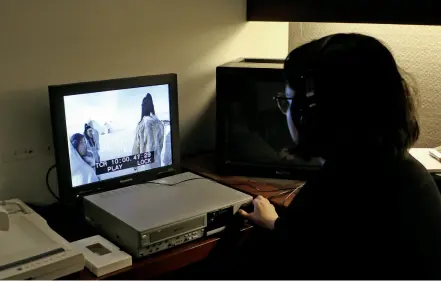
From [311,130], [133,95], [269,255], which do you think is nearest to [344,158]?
[311,130]

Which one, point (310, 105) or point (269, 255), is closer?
point (310, 105)

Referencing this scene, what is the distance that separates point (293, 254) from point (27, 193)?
1.01 m

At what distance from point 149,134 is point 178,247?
48 centimetres

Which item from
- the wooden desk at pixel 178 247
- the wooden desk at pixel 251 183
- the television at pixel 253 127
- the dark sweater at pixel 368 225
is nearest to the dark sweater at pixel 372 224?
the dark sweater at pixel 368 225

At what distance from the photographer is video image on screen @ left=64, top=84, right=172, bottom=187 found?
176 cm

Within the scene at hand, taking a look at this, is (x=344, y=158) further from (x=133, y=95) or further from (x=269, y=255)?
(x=133, y=95)

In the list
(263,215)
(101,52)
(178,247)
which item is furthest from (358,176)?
(101,52)

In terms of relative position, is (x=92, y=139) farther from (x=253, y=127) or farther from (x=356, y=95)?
(x=356, y=95)

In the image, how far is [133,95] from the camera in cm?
188

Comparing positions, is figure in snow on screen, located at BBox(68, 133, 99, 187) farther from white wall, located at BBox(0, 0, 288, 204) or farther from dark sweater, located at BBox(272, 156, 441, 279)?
dark sweater, located at BBox(272, 156, 441, 279)

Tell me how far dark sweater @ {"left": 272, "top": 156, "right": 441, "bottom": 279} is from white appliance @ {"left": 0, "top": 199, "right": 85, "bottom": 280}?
0.58 m

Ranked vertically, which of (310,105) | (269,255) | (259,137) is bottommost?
(269,255)

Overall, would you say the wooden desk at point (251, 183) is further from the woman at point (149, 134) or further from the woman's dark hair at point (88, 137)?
the woman's dark hair at point (88, 137)

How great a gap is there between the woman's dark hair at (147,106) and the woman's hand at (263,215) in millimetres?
513
